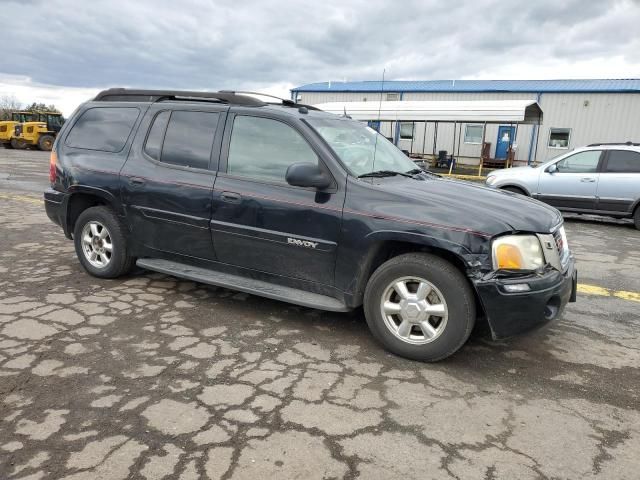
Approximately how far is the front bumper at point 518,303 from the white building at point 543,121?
20389 millimetres

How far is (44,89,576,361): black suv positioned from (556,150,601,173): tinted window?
6801 millimetres

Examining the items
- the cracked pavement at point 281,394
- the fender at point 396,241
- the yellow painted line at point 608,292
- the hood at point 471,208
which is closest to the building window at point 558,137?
the yellow painted line at point 608,292

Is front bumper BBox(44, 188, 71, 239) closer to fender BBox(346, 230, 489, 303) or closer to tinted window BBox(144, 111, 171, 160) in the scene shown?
tinted window BBox(144, 111, 171, 160)

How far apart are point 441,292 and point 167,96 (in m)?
3.11

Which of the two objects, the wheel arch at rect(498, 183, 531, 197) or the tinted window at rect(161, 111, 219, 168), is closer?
the tinted window at rect(161, 111, 219, 168)

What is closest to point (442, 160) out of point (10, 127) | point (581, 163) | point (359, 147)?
point (581, 163)

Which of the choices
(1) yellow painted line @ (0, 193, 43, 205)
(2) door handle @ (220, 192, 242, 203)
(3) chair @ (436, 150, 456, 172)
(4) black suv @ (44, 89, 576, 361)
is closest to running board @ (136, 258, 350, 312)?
(4) black suv @ (44, 89, 576, 361)

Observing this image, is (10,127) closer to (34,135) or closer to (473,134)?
(34,135)

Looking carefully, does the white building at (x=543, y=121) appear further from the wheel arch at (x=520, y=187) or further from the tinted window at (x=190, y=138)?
the tinted window at (x=190, y=138)

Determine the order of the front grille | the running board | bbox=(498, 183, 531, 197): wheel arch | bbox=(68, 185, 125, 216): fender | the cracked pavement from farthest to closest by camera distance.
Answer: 1. bbox=(498, 183, 531, 197): wheel arch
2. bbox=(68, 185, 125, 216): fender
3. the running board
4. the front grille
5. the cracked pavement

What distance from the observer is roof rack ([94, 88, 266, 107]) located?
13.8ft

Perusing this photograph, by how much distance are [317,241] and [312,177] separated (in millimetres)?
467

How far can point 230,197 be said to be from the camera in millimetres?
3971

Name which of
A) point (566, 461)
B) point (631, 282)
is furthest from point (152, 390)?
point (631, 282)
